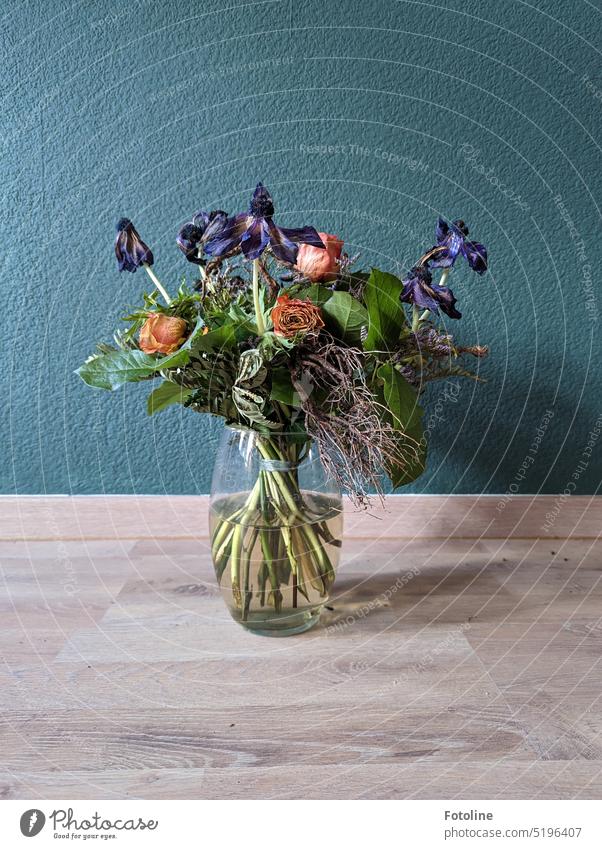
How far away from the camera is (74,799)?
456 millimetres

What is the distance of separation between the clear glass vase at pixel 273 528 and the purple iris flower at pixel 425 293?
152 millimetres

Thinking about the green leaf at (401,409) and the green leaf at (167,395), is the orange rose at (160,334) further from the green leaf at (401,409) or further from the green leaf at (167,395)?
the green leaf at (401,409)

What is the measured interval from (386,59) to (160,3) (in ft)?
0.91

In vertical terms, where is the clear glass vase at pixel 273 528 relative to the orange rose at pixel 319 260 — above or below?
below

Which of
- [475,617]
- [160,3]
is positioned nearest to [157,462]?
[475,617]

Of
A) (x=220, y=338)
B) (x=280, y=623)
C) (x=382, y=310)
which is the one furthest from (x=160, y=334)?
(x=280, y=623)

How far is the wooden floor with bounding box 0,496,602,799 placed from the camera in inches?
18.9

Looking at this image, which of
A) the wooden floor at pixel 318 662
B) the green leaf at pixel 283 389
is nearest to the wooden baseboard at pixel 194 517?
the wooden floor at pixel 318 662

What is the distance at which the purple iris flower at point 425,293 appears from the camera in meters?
0.57

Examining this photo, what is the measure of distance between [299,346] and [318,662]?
275 millimetres

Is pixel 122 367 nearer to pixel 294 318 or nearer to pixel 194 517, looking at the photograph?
pixel 294 318

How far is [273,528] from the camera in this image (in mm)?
635

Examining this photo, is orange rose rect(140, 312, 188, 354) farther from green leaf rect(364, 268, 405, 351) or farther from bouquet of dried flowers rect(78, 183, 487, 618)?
green leaf rect(364, 268, 405, 351)
